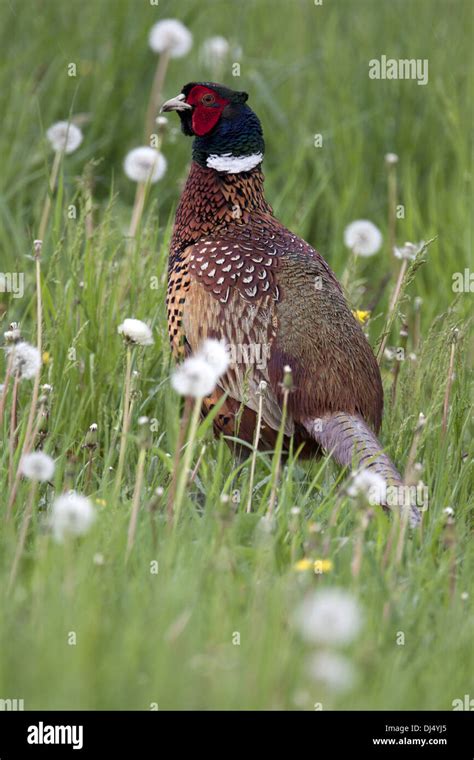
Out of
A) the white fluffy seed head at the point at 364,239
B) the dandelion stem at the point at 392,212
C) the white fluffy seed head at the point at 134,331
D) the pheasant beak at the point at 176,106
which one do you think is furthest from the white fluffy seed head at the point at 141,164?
the white fluffy seed head at the point at 134,331

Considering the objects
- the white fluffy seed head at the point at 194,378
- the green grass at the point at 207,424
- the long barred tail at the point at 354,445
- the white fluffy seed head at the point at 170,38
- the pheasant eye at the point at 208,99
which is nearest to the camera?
the green grass at the point at 207,424

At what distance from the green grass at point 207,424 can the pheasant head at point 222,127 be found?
0.49 m

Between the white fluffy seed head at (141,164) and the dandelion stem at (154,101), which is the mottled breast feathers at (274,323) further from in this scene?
the dandelion stem at (154,101)

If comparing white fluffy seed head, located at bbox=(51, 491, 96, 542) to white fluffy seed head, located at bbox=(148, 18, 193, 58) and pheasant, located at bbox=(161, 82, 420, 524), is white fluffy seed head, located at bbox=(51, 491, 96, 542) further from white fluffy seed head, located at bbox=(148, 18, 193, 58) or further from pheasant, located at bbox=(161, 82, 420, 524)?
white fluffy seed head, located at bbox=(148, 18, 193, 58)

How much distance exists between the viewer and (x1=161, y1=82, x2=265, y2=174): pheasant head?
393cm

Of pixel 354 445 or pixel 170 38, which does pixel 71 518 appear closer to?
pixel 354 445

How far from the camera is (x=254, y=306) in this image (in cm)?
364

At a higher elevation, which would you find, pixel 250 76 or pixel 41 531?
pixel 250 76

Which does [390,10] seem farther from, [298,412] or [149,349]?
A: [298,412]

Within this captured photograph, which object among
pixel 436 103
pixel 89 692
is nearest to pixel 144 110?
pixel 436 103

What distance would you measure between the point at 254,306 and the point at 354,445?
1.85 ft

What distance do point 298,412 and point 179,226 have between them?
0.82 m

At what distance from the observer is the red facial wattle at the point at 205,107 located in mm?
3926

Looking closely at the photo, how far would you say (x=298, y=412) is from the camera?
3.61 metres
